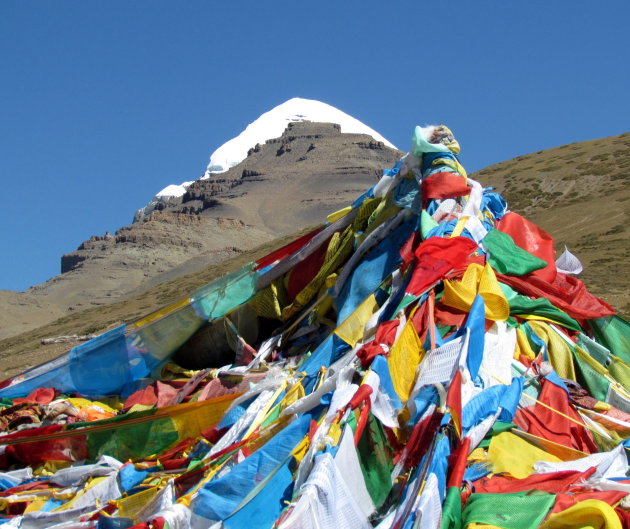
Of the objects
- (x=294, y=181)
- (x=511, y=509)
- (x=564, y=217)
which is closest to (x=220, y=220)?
(x=294, y=181)

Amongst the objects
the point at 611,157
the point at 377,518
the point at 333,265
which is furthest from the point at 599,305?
the point at 611,157

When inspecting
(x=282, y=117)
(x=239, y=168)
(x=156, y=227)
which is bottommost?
(x=156, y=227)

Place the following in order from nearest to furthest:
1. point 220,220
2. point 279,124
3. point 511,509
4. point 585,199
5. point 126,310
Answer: point 511,509 < point 585,199 < point 126,310 < point 220,220 < point 279,124

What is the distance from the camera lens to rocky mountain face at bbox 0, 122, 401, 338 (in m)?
78.2

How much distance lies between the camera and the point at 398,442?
14.6 feet

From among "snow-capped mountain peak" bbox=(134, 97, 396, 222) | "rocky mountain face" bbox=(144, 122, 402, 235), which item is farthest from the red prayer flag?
"snow-capped mountain peak" bbox=(134, 97, 396, 222)

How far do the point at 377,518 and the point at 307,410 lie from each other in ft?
2.67

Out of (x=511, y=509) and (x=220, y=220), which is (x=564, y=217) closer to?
(x=511, y=509)

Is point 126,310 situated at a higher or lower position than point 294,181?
lower

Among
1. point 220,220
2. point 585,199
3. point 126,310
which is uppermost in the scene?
Result: point 220,220

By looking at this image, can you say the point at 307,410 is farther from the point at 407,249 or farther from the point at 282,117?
the point at 282,117

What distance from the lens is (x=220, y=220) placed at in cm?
10056

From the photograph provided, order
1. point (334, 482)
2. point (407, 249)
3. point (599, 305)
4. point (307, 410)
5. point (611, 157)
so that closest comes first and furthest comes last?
point (334, 482) < point (307, 410) < point (407, 249) < point (599, 305) < point (611, 157)

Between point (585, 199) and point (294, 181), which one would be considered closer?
point (585, 199)
